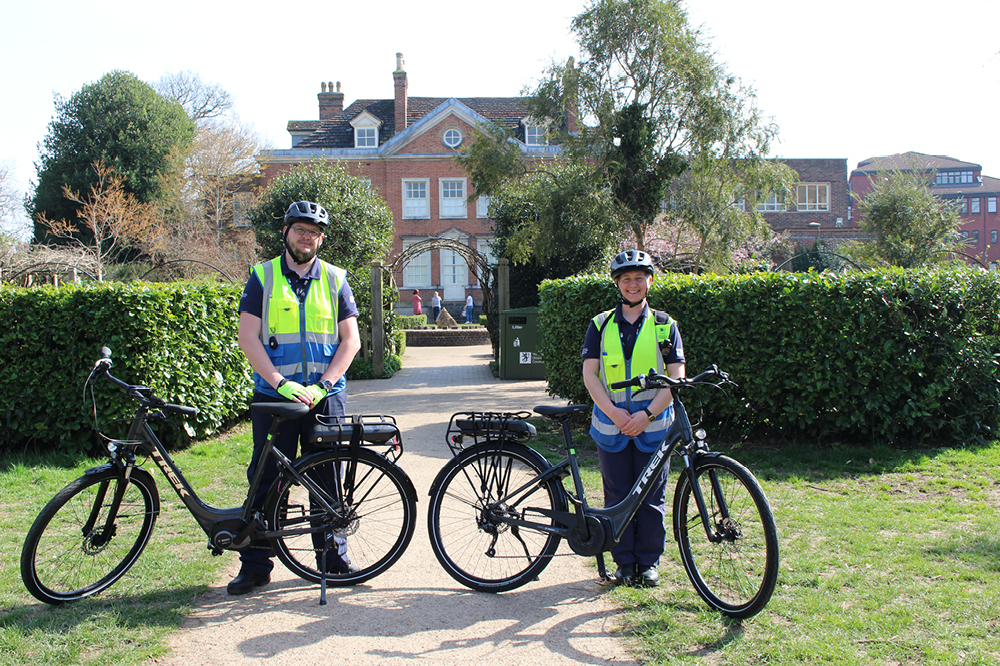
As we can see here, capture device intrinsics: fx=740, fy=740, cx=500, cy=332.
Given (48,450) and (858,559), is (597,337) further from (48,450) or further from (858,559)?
(48,450)

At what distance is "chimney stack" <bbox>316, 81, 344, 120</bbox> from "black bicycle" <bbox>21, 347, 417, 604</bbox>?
41.7 m

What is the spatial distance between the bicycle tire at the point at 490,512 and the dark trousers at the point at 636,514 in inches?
13.5

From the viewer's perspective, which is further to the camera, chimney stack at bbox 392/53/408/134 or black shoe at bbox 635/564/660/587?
chimney stack at bbox 392/53/408/134

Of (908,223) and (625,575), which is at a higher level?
(908,223)

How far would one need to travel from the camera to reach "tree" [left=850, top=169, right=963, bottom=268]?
25797 millimetres

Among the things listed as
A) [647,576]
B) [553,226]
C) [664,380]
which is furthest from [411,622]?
[553,226]

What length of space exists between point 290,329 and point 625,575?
2291 mm

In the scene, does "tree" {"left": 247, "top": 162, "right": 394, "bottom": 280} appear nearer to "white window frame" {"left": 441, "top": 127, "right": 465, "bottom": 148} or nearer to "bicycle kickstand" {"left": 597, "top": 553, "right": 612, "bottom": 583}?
"bicycle kickstand" {"left": 597, "top": 553, "right": 612, "bottom": 583}

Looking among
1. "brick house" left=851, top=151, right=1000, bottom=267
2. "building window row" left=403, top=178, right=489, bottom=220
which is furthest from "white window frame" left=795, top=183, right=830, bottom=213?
"building window row" left=403, top=178, right=489, bottom=220

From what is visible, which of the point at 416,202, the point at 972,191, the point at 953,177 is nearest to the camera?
the point at 416,202

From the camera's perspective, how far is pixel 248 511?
3949mm

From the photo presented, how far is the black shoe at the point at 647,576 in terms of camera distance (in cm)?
405

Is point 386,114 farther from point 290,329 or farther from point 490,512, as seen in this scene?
point 490,512

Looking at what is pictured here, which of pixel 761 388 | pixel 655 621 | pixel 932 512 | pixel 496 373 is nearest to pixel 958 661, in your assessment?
pixel 655 621
